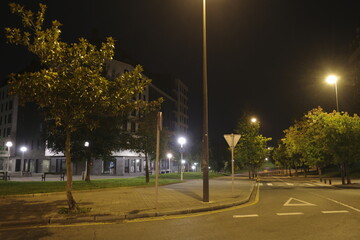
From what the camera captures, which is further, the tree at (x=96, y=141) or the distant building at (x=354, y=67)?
the distant building at (x=354, y=67)

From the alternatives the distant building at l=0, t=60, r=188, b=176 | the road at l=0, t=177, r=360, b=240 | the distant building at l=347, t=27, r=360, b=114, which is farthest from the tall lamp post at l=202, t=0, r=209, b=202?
the distant building at l=347, t=27, r=360, b=114

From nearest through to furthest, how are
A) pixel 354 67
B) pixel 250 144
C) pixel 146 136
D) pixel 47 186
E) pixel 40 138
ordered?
pixel 47 186 < pixel 146 136 < pixel 250 144 < pixel 40 138 < pixel 354 67

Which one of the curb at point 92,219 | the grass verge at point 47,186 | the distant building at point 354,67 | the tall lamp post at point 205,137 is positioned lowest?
the curb at point 92,219

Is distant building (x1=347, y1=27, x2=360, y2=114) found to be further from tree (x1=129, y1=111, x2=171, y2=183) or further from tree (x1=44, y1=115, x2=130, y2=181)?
tree (x1=44, y1=115, x2=130, y2=181)

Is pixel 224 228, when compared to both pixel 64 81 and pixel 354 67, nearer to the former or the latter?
pixel 64 81

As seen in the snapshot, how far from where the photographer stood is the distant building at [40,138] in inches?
1996

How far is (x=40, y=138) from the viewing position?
47.7 m

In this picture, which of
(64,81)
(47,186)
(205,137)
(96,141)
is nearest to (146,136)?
(96,141)

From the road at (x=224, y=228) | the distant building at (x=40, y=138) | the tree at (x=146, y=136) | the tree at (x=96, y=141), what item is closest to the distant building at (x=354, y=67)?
Result: the distant building at (x=40, y=138)

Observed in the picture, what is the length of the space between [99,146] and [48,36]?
747 inches

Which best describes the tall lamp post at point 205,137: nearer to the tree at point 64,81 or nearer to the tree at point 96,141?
the tree at point 64,81

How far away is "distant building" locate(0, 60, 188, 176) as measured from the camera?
166 feet

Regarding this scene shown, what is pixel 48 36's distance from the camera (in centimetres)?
964

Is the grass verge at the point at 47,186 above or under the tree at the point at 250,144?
under
